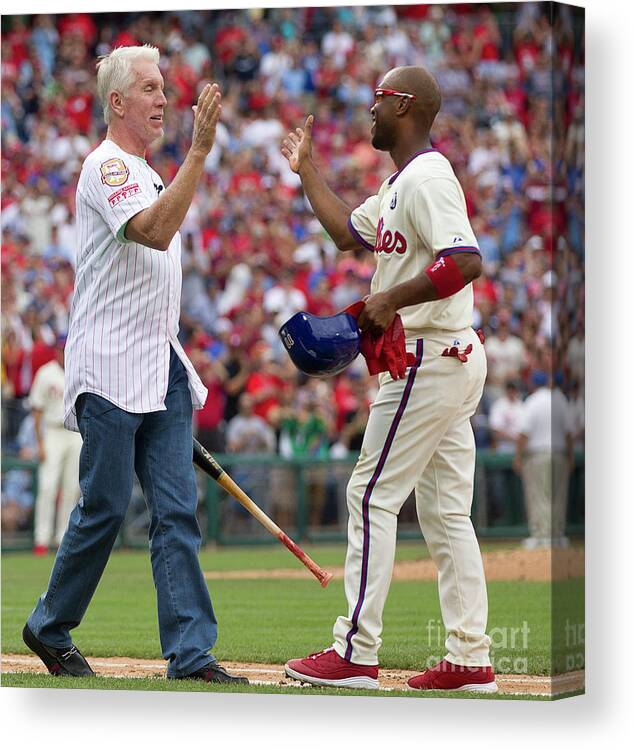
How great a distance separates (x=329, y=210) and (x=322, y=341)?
72cm

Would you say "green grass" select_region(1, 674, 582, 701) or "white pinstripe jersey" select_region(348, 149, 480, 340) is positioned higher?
"white pinstripe jersey" select_region(348, 149, 480, 340)

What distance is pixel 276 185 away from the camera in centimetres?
1507

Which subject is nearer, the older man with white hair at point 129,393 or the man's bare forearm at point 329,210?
the older man with white hair at point 129,393

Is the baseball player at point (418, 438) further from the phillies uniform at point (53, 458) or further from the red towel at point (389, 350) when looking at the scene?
the phillies uniform at point (53, 458)

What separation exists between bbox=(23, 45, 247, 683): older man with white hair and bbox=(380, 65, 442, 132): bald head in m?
0.84

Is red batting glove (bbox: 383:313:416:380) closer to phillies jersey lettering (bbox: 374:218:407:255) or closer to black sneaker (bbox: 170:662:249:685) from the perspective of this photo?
phillies jersey lettering (bbox: 374:218:407:255)

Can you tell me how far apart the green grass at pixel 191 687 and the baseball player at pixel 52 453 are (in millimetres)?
6940

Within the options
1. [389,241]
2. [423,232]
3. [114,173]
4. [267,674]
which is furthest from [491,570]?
[114,173]

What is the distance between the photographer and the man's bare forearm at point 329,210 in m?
5.82

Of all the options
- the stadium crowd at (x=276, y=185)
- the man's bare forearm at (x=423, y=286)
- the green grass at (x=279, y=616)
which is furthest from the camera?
the stadium crowd at (x=276, y=185)

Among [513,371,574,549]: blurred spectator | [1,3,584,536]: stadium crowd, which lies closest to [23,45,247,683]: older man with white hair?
[513,371,574,549]: blurred spectator

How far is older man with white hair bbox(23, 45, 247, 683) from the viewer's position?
5.47 metres

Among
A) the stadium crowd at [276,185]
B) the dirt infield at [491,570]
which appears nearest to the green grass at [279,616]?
the dirt infield at [491,570]

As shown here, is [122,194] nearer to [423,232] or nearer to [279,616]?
[423,232]
